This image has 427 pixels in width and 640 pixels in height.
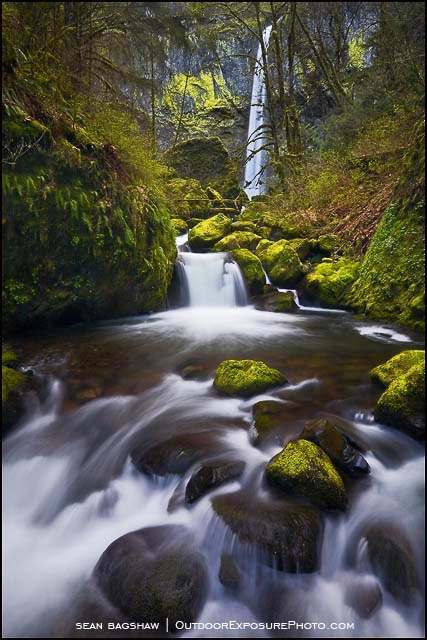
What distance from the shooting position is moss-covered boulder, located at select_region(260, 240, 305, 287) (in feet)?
31.9

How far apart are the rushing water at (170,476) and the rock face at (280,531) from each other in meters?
0.07

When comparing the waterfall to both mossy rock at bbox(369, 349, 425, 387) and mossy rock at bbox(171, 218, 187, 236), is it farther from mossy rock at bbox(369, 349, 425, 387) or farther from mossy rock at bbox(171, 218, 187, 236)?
mossy rock at bbox(369, 349, 425, 387)

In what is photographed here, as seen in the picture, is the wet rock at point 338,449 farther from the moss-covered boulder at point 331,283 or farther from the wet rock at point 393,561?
the moss-covered boulder at point 331,283

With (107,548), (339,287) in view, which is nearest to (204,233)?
(339,287)

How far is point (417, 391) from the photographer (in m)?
3.45

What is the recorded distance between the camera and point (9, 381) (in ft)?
14.4

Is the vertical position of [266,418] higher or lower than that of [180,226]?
lower

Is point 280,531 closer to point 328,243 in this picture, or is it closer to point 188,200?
point 328,243

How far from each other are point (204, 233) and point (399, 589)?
10993 millimetres

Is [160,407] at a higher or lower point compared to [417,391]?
lower

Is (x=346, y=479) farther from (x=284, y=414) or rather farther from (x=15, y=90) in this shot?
(x=15, y=90)

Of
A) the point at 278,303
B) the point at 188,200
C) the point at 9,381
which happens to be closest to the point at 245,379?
the point at 9,381

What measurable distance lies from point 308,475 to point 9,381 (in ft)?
11.1

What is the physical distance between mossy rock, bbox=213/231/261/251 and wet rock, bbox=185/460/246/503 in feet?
29.9
